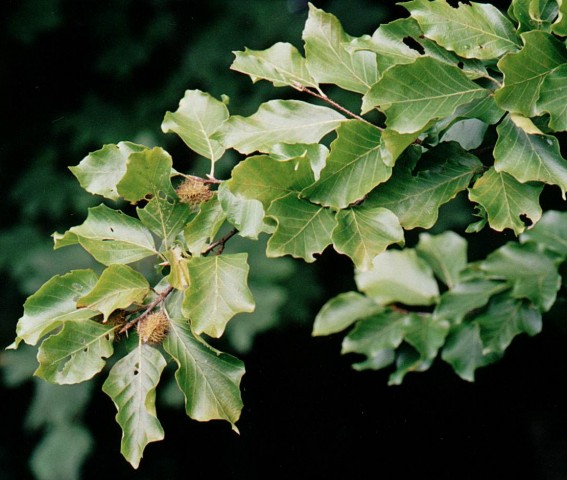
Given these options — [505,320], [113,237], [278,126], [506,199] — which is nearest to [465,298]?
[505,320]

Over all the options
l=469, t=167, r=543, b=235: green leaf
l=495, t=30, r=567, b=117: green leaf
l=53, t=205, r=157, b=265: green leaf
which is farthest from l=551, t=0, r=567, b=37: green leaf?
l=53, t=205, r=157, b=265: green leaf

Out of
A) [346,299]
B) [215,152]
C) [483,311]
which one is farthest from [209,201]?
[483,311]

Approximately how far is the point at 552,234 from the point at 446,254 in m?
0.11

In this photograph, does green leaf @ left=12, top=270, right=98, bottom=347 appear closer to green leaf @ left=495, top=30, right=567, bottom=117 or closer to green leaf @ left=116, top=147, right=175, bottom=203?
green leaf @ left=116, top=147, right=175, bottom=203

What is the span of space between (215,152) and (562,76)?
0.38m

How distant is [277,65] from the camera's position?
73 cm

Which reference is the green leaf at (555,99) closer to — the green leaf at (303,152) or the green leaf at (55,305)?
the green leaf at (303,152)

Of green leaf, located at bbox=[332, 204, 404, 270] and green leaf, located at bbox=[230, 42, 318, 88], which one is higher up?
green leaf, located at bbox=[230, 42, 318, 88]

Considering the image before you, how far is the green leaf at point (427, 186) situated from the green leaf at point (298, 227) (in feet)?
0.18

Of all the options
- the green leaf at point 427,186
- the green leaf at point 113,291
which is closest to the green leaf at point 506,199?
the green leaf at point 427,186

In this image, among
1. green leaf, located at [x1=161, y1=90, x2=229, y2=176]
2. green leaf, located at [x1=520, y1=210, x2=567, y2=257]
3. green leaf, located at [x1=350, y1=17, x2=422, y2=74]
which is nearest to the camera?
green leaf, located at [x1=520, y1=210, x2=567, y2=257]

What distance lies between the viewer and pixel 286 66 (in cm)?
73

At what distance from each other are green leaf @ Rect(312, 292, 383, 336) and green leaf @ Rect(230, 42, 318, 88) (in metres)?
0.27

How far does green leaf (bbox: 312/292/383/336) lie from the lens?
56cm
